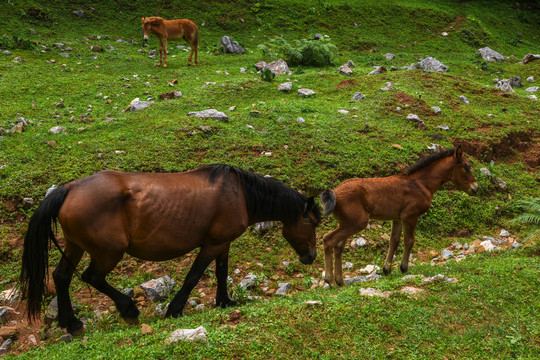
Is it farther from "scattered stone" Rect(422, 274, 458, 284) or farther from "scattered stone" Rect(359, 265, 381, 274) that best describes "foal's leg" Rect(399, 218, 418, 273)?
"scattered stone" Rect(422, 274, 458, 284)

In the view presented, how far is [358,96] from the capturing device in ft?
41.3

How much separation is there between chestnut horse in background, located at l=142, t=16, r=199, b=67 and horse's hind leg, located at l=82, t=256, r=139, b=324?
1238 cm

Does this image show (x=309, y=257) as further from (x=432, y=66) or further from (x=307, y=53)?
(x=432, y=66)

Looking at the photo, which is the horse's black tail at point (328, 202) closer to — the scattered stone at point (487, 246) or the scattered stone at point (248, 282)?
the scattered stone at point (248, 282)

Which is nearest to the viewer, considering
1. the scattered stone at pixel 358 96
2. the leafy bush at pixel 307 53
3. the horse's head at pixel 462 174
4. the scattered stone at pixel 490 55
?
the horse's head at pixel 462 174

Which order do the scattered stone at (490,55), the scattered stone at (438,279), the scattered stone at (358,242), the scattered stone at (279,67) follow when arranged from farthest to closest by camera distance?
the scattered stone at (490,55)
the scattered stone at (279,67)
the scattered stone at (358,242)
the scattered stone at (438,279)

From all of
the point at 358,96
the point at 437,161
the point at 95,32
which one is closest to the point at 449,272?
the point at 437,161

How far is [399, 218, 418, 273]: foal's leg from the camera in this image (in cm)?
645

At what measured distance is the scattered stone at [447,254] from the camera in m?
7.16

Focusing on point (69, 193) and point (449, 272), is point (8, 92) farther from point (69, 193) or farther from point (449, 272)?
point (449, 272)

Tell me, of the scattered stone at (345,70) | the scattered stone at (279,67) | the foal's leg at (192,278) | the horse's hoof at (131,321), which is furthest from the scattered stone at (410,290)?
the scattered stone at (345,70)

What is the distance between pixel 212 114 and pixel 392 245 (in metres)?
5.76

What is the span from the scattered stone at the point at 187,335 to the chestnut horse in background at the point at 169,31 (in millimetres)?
13440

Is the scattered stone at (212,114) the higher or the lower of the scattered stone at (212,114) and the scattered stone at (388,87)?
the lower
